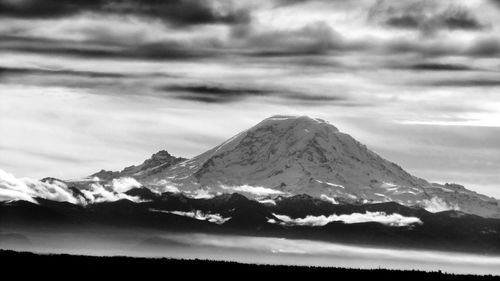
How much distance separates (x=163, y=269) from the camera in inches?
4380

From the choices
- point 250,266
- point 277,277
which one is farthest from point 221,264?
point 277,277

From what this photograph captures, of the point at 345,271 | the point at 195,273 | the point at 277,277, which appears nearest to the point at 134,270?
the point at 195,273

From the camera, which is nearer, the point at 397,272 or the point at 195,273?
the point at 195,273

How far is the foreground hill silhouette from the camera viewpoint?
10325cm

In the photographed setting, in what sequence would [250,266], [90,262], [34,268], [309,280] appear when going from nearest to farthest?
1. [34,268]
2. [309,280]
3. [90,262]
4. [250,266]

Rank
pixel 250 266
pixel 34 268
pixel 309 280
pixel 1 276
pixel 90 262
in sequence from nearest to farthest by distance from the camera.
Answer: pixel 1 276 < pixel 34 268 < pixel 309 280 < pixel 90 262 < pixel 250 266

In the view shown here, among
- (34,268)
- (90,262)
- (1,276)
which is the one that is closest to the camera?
(1,276)

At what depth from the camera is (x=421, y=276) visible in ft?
395

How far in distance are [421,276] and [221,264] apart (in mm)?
21182

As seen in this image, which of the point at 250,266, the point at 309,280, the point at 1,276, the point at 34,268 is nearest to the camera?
the point at 1,276

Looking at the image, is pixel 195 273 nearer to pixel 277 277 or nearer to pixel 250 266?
pixel 277 277

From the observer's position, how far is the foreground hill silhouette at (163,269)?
103250 millimetres

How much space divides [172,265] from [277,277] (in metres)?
12.6

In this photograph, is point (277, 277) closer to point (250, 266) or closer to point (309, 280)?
point (309, 280)
